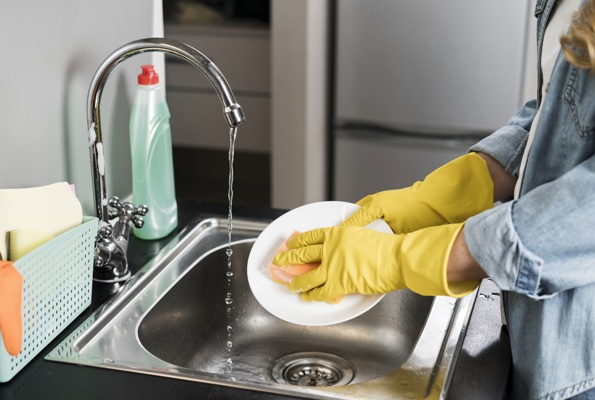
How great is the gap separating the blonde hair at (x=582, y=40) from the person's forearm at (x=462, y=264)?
0.25 meters

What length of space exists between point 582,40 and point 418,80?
6.74ft

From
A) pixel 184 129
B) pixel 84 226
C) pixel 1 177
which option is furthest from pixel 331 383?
pixel 184 129

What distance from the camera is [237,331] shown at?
1471mm

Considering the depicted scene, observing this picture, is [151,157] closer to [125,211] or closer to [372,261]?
[125,211]

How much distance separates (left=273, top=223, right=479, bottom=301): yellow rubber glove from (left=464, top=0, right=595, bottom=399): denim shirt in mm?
66

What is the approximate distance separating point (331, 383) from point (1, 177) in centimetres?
62

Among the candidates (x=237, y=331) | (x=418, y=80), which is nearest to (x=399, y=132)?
(x=418, y=80)

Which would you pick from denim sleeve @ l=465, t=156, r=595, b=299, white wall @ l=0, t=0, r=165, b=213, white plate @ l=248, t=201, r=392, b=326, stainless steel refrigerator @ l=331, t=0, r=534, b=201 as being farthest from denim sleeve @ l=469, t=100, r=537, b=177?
stainless steel refrigerator @ l=331, t=0, r=534, b=201

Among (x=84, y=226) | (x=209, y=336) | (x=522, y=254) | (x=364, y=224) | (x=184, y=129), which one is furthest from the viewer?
(x=184, y=129)

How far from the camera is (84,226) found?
1136 mm

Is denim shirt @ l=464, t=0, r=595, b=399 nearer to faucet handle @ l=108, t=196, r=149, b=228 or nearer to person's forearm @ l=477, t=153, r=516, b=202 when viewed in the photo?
person's forearm @ l=477, t=153, r=516, b=202

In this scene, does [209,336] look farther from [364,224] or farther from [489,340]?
[489,340]

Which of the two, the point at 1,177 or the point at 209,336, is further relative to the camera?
the point at 209,336

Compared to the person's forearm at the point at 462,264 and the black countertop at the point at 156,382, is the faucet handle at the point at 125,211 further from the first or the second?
the person's forearm at the point at 462,264
